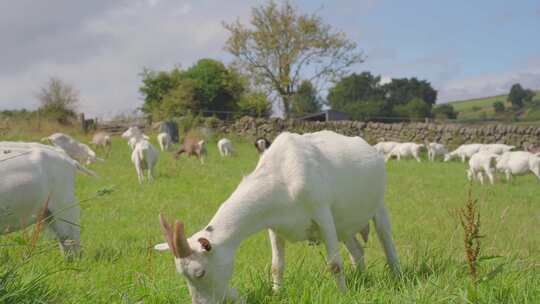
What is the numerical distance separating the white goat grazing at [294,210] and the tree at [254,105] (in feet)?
134

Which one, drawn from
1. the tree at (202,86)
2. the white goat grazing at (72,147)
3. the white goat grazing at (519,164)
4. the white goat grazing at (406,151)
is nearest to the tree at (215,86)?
the tree at (202,86)

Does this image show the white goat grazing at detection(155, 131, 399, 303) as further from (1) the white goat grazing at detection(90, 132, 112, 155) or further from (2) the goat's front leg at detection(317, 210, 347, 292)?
(1) the white goat grazing at detection(90, 132, 112, 155)

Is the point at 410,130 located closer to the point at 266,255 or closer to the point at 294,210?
the point at 266,255

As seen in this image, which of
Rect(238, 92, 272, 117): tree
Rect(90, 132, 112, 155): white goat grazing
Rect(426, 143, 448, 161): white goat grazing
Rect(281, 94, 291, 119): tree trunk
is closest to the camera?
Rect(90, 132, 112, 155): white goat grazing

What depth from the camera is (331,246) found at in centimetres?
398

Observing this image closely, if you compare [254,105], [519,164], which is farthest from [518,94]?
[519,164]

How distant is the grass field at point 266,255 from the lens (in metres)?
3.43

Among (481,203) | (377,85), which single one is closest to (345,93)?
(377,85)

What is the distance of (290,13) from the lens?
4644 centimetres

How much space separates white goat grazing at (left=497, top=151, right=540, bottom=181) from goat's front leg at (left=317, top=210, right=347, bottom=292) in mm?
14139

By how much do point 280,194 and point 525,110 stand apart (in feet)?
133

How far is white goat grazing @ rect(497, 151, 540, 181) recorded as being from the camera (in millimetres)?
16109

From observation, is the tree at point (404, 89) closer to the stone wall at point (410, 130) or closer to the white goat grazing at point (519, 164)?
the stone wall at point (410, 130)

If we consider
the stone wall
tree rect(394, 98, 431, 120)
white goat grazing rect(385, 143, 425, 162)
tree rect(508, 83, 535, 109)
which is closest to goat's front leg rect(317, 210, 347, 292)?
white goat grazing rect(385, 143, 425, 162)
